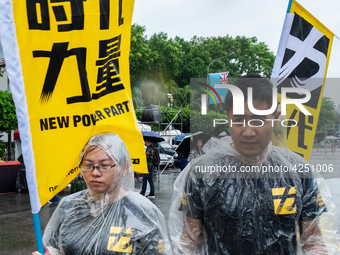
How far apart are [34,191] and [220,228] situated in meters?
1.04

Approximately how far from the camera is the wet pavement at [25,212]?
3216 millimetres

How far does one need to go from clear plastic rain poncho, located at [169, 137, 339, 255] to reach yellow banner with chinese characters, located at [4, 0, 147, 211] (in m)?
0.62

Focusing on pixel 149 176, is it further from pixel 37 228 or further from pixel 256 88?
pixel 37 228

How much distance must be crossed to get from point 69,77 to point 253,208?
4.25ft

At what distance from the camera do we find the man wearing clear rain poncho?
226 centimetres

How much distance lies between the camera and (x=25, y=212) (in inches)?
340

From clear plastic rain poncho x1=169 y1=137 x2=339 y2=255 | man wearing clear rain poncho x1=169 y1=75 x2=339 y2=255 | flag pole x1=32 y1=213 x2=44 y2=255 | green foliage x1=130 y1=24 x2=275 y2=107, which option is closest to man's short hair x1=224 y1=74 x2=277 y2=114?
man wearing clear rain poncho x1=169 y1=75 x2=339 y2=255

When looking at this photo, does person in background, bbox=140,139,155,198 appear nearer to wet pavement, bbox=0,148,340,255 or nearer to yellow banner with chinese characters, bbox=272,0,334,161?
wet pavement, bbox=0,148,340,255

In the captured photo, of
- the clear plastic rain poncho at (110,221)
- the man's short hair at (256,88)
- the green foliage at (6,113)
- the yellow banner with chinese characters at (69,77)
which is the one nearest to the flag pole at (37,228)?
the yellow banner with chinese characters at (69,77)

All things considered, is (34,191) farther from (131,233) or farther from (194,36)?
(194,36)

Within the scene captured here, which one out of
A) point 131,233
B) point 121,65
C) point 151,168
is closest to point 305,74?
point 121,65

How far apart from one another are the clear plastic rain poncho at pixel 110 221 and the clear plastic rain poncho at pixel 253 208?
0.74ft

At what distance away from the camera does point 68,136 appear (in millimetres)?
2348

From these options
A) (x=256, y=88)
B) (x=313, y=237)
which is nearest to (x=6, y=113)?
(x=256, y=88)
